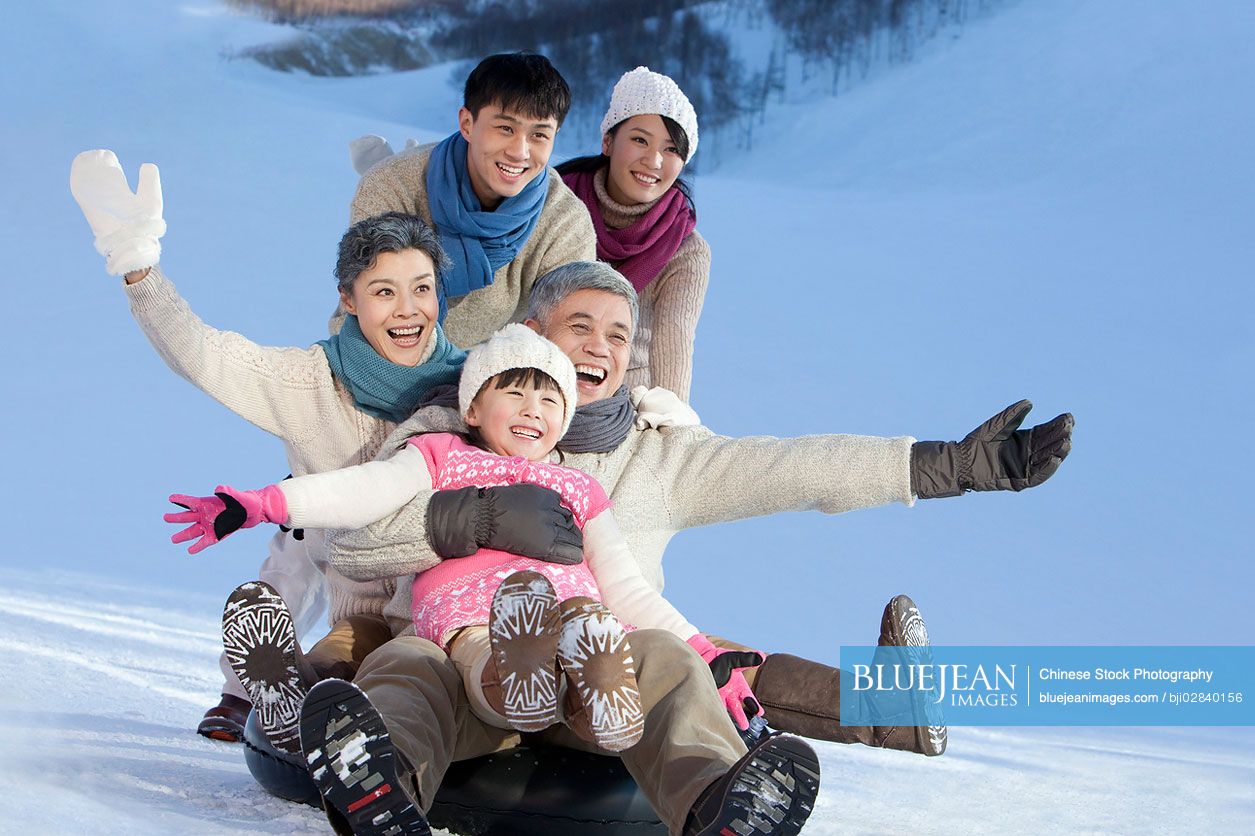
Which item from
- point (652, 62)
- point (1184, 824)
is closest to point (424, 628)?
point (1184, 824)

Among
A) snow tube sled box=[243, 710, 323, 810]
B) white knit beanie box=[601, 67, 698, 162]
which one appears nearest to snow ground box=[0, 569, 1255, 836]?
snow tube sled box=[243, 710, 323, 810]

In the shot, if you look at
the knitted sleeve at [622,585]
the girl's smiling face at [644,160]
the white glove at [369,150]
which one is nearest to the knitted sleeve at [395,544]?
the knitted sleeve at [622,585]

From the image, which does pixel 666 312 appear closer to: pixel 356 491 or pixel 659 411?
pixel 659 411

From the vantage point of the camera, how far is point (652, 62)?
8602 mm

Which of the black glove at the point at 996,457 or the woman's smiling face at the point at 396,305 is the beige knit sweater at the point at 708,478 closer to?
the black glove at the point at 996,457

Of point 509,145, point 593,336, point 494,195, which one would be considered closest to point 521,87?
point 509,145

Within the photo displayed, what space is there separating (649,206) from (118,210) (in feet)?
4.15

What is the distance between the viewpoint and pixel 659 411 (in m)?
2.90

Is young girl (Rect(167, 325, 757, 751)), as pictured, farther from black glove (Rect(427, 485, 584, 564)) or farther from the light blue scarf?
the light blue scarf

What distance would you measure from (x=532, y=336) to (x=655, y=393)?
44cm

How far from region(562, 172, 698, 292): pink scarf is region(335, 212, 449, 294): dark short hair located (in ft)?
2.31

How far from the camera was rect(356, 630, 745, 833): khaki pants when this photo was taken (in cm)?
199

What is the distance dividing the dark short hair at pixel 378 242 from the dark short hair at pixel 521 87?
355 mm

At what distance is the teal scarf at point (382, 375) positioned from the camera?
2.75 metres
